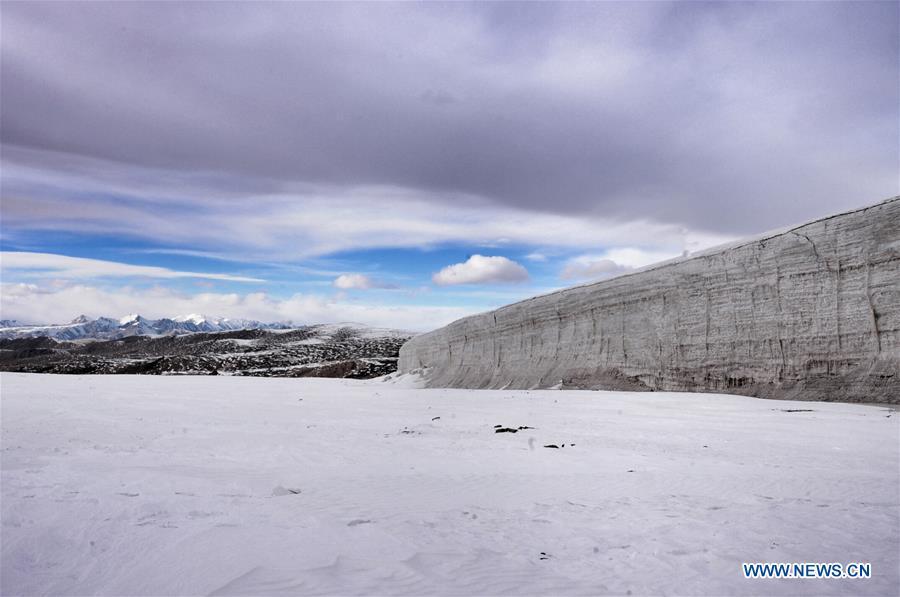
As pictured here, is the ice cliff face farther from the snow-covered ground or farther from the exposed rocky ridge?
the exposed rocky ridge

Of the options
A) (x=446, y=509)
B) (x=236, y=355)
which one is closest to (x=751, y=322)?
(x=446, y=509)

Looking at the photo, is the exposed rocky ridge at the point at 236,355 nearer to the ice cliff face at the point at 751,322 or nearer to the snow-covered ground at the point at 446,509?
the ice cliff face at the point at 751,322

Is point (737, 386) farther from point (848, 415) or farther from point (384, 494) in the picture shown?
point (384, 494)

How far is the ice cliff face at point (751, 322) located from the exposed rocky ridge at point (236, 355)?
79.0ft

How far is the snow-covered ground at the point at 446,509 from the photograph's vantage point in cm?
310

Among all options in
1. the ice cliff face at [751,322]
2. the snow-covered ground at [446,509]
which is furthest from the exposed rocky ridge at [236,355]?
the snow-covered ground at [446,509]

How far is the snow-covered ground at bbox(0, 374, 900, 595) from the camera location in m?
3.10

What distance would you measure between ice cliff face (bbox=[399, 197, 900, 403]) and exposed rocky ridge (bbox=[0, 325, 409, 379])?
24072mm

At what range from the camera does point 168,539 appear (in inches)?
139

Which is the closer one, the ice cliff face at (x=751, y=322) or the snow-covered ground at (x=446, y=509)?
the snow-covered ground at (x=446, y=509)

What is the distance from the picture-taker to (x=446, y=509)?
435 cm

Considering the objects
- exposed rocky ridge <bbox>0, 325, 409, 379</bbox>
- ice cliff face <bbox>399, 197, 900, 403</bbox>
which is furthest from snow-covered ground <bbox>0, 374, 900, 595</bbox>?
exposed rocky ridge <bbox>0, 325, 409, 379</bbox>

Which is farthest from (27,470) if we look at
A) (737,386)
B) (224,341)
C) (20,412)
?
(224,341)

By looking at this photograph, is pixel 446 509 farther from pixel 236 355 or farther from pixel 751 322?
pixel 236 355
